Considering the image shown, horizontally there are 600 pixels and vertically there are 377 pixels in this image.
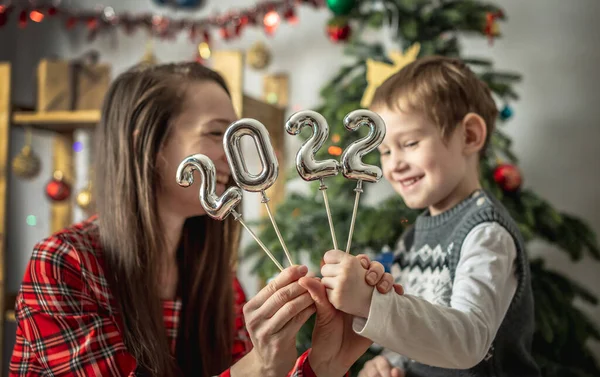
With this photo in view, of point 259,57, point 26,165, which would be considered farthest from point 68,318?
point 259,57

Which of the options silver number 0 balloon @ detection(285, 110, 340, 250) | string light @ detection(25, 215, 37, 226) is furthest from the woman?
string light @ detection(25, 215, 37, 226)

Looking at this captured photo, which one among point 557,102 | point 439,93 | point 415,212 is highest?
point 557,102

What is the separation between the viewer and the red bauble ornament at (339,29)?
192cm

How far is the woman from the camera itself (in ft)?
3.32

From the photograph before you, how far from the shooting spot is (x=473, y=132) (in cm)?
115

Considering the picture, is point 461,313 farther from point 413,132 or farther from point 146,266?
point 146,266

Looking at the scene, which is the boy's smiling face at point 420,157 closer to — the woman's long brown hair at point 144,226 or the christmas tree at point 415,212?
the woman's long brown hair at point 144,226

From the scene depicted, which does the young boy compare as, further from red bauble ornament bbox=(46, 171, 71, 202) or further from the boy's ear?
red bauble ornament bbox=(46, 171, 71, 202)

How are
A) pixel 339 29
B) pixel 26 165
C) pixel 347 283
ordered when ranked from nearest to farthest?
pixel 347 283, pixel 339 29, pixel 26 165

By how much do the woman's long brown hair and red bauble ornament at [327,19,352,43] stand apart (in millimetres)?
787

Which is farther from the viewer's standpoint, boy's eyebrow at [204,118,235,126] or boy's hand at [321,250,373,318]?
boy's eyebrow at [204,118,235,126]

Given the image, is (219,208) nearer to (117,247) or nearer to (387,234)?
(117,247)

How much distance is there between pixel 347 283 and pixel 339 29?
53.9 inches

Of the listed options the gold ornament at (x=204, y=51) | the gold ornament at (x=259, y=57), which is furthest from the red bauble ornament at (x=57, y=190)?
the gold ornament at (x=259, y=57)
